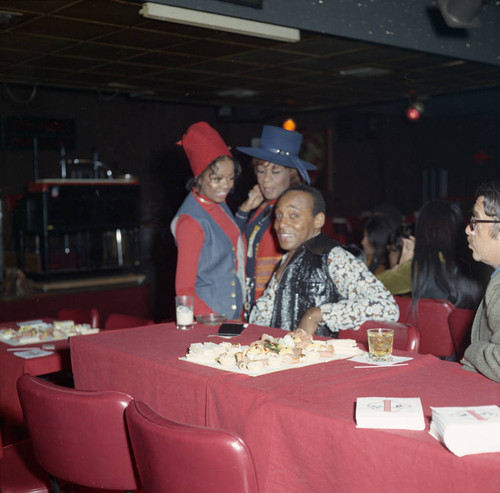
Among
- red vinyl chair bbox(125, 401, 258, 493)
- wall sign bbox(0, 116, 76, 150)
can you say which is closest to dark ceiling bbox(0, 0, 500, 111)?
wall sign bbox(0, 116, 76, 150)

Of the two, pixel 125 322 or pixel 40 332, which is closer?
pixel 40 332

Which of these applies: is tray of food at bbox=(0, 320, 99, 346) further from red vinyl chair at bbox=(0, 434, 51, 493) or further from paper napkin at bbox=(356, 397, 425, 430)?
paper napkin at bbox=(356, 397, 425, 430)

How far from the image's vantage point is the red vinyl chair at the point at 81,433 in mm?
1728

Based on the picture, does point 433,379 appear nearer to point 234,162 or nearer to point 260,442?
point 260,442

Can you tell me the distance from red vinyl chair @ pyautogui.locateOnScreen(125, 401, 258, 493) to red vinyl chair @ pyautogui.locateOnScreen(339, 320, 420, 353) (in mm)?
1075

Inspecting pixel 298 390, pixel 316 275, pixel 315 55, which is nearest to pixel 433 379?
pixel 298 390

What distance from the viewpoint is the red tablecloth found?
2801 mm

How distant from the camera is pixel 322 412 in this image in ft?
4.96

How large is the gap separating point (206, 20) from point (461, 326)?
242cm

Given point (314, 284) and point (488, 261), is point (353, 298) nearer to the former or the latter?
point (314, 284)

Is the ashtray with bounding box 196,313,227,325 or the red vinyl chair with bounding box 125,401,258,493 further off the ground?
the ashtray with bounding box 196,313,227,325

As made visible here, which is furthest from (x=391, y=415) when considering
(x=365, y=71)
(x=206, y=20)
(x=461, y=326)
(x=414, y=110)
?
(x=414, y=110)

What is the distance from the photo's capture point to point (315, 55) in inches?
264

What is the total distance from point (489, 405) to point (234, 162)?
2252 millimetres
